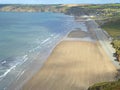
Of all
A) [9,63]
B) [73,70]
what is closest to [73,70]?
[73,70]

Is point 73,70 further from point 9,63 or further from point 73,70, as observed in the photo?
point 9,63

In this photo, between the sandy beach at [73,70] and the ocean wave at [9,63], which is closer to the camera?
the sandy beach at [73,70]

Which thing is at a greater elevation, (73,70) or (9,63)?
(9,63)

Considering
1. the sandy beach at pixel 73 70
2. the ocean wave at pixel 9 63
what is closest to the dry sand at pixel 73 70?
the sandy beach at pixel 73 70

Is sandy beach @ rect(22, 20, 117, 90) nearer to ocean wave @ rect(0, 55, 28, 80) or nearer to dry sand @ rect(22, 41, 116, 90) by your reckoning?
dry sand @ rect(22, 41, 116, 90)

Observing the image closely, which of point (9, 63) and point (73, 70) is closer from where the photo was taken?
point (73, 70)

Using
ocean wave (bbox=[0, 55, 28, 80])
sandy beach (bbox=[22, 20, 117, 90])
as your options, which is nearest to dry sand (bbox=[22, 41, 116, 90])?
sandy beach (bbox=[22, 20, 117, 90])

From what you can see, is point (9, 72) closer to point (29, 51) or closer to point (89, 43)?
point (29, 51)

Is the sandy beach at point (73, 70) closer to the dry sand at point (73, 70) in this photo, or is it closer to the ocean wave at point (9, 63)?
the dry sand at point (73, 70)
